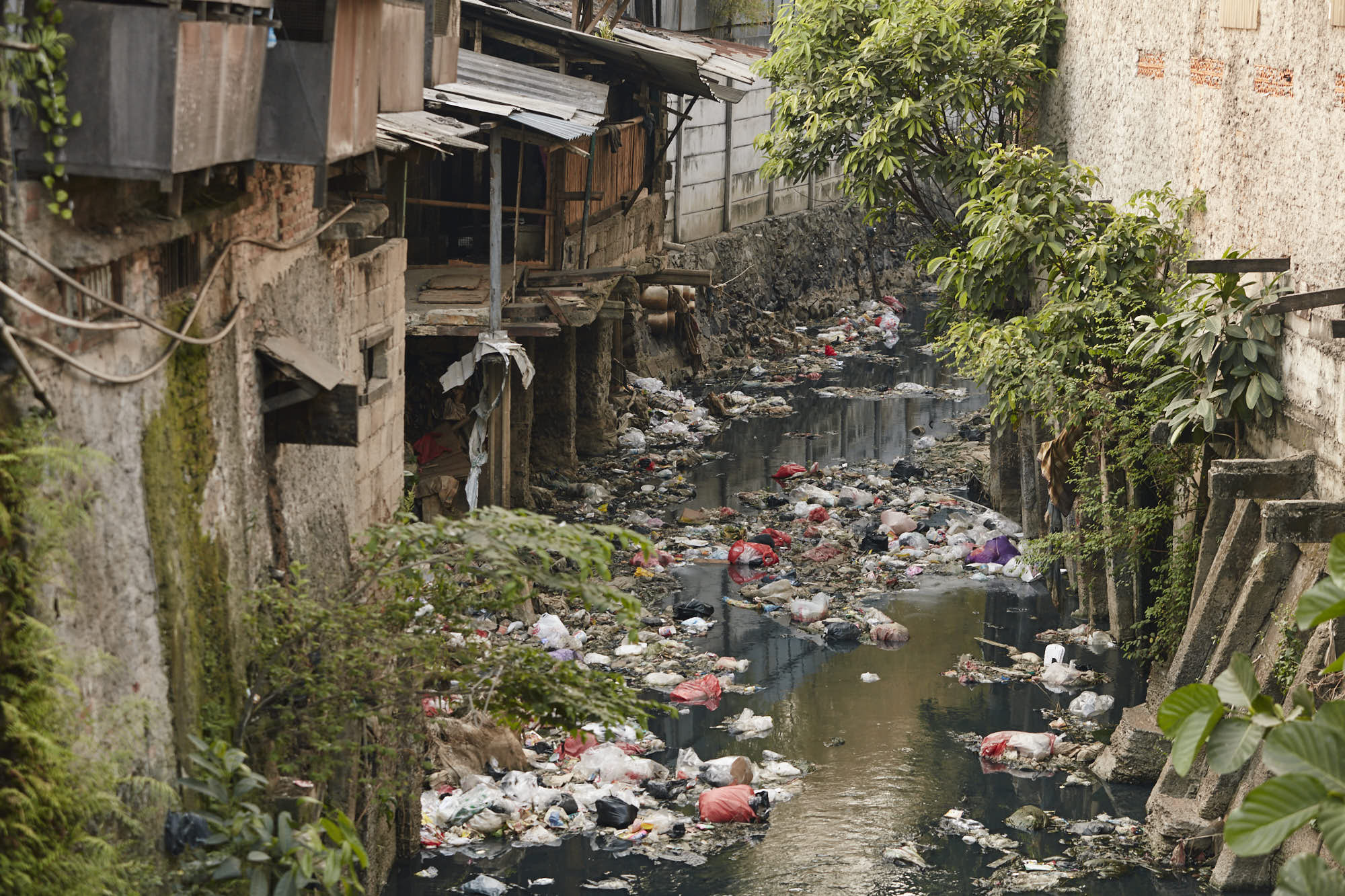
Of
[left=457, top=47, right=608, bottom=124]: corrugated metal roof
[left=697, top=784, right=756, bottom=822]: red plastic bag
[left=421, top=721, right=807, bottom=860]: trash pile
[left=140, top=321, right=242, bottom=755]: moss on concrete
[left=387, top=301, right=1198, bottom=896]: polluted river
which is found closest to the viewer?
[left=140, top=321, right=242, bottom=755]: moss on concrete

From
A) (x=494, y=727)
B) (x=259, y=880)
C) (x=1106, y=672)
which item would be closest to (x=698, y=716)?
(x=494, y=727)

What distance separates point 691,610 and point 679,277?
5.76 metres

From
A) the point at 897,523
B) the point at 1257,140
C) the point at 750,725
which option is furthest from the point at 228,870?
the point at 897,523

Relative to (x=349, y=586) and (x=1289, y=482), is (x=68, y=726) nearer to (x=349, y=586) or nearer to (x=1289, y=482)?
(x=349, y=586)

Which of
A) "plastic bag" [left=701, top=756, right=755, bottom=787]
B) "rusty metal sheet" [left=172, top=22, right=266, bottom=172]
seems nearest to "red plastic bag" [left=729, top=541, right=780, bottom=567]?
"plastic bag" [left=701, top=756, right=755, bottom=787]

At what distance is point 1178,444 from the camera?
27.9 ft

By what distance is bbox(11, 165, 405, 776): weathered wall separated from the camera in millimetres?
3928

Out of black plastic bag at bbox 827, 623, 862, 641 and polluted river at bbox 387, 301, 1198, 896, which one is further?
black plastic bag at bbox 827, 623, 862, 641

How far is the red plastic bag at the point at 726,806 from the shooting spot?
7.38 m

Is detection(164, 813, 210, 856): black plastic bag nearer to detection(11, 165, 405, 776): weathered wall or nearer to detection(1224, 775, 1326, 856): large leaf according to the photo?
detection(11, 165, 405, 776): weathered wall

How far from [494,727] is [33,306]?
468cm

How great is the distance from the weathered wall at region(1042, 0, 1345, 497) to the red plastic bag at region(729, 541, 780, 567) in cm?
387

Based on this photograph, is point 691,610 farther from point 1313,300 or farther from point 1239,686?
point 1239,686

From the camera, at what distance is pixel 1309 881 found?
246cm
